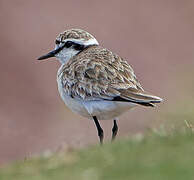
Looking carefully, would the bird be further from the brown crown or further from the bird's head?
the brown crown

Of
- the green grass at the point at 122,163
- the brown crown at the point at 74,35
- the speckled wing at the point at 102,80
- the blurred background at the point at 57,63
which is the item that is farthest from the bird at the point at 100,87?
the blurred background at the point at 57,63

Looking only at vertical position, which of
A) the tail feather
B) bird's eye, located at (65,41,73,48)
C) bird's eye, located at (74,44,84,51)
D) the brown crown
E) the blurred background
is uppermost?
the brown crown

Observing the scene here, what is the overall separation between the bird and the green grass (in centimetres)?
184

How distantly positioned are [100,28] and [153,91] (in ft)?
18.4

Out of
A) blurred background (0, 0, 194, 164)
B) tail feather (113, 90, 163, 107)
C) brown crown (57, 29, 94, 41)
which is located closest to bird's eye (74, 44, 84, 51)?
brown crown (57, 29, 94, 41)

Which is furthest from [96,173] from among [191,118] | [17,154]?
[17,154]

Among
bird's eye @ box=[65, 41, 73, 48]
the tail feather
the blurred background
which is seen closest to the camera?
the tail feather

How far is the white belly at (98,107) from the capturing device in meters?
10.2

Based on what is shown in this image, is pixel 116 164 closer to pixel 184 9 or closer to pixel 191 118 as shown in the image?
pixel 191 118

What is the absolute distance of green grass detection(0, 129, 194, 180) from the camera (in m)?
6.71

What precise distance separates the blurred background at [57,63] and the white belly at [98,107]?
261 inches

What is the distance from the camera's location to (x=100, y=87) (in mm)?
10227

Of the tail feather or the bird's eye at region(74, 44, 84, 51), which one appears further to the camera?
the bird's eye at region(74, 44, 84, 51)

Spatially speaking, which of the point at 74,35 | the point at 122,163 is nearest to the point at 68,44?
the point at 74,35
